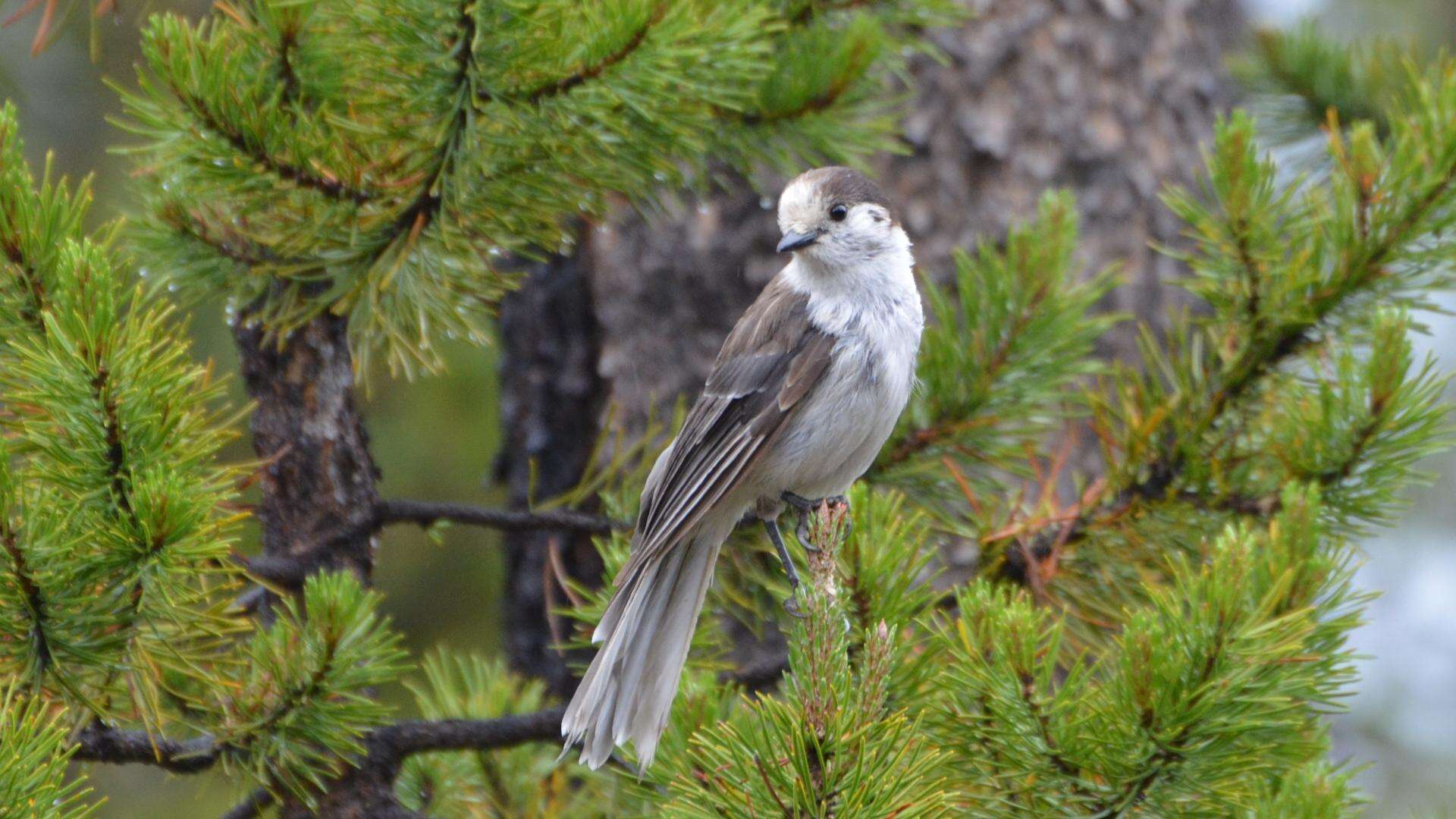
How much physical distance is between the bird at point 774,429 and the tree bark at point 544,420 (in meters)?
1.17

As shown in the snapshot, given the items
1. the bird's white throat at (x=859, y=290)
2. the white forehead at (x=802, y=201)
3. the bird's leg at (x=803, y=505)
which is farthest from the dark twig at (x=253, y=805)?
the white forehead at (x=802, y=201)

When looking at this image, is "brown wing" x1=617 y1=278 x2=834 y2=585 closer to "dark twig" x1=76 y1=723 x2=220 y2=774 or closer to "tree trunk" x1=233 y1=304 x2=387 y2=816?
"tree trunk" x1=233 y1=304 x2=387 y2=816

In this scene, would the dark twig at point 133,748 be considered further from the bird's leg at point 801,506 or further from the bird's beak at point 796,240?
the bird's beak at point 796,240

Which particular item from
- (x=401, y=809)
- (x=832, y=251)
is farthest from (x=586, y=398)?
(x=401, y=809)

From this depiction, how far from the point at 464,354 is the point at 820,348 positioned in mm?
3524

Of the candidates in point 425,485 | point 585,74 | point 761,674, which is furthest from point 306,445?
point 425,485

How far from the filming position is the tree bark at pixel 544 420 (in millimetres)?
4406

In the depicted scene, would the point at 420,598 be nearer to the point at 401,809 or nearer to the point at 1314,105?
the point at 401,809

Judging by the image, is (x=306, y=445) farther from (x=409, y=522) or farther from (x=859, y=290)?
(x=859, y=290)

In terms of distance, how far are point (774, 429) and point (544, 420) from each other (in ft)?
5.30

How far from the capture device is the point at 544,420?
14.6 feet

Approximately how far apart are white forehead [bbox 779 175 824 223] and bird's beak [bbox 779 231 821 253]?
45 millimetres

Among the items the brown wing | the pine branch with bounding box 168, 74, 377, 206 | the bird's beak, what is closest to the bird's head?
the bird's beak

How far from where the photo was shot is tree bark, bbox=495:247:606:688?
14.5 feet
